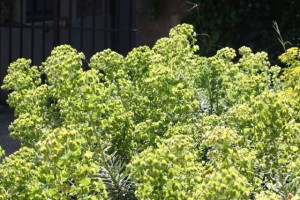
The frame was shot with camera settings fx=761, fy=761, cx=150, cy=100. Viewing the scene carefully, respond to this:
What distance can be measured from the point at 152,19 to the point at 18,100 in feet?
17.0

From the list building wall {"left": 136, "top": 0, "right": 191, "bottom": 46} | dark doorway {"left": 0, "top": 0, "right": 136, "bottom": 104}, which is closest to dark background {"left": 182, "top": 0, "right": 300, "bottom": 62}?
building wall {"left": 136, "top": 0, "right": 191, "bottom": 46}

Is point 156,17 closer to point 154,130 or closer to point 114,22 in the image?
point 114,22

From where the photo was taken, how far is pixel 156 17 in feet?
26.9

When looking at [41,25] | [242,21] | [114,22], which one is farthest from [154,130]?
[41,25]

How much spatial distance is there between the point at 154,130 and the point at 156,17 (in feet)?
18.1

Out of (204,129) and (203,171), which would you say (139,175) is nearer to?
(203,171)

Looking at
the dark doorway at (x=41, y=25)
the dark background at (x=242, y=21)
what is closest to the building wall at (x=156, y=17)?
the dark background at (x=242, y=21)

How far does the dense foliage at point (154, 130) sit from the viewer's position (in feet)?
7.06

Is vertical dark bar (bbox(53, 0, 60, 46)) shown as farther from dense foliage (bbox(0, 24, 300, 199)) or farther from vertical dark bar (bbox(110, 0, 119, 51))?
dense foliage (bbox(0, 24, 300, 199))

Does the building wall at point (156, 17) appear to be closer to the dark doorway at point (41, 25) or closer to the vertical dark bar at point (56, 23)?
the dark doorway at point (41, 25)

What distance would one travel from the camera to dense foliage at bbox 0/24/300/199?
215 cm

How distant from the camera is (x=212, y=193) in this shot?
6.26 feet

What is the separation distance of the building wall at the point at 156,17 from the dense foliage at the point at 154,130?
4.33 m

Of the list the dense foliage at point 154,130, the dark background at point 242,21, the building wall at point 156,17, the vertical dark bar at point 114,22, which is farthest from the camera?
the vertical dark bar at point 114,22
